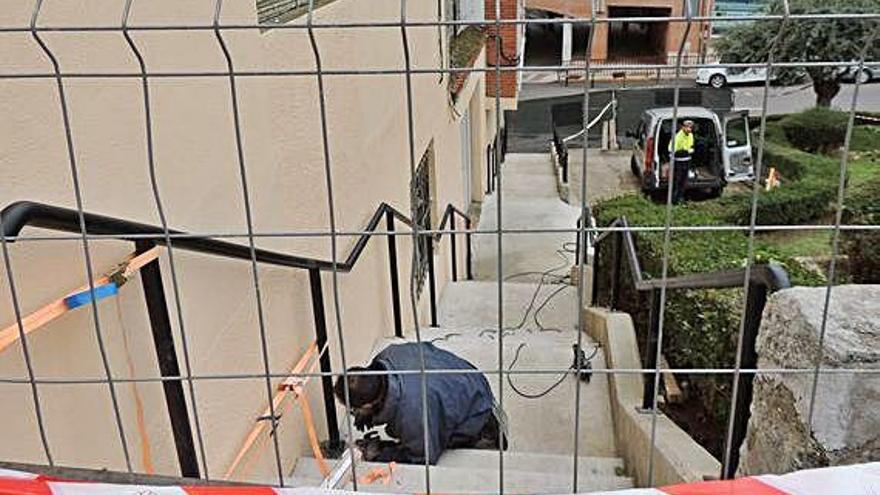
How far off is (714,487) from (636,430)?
2431 mm

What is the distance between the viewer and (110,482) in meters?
1.52

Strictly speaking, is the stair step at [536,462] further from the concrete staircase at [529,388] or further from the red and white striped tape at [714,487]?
the red and white striped tape at [714,487]

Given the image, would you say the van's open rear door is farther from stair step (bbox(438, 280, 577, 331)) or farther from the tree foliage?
the tree foliage

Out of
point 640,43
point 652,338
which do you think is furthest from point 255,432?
point 640,43

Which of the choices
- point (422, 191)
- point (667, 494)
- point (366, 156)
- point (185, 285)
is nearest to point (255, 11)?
point (185, 285)

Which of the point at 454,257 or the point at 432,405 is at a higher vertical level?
the point at 432,405

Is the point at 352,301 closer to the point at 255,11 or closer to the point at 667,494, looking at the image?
the point at 255,11

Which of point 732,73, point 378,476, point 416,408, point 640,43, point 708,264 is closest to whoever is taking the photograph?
point 732,73

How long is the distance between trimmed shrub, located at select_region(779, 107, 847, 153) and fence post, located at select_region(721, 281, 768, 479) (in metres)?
13.3

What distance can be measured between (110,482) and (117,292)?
0.90m

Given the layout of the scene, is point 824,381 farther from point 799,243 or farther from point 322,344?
point 799,243

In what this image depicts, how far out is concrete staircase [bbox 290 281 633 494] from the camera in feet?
10.3

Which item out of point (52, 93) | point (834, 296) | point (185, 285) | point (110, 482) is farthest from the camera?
point (185, 285)

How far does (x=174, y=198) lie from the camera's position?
263cm
